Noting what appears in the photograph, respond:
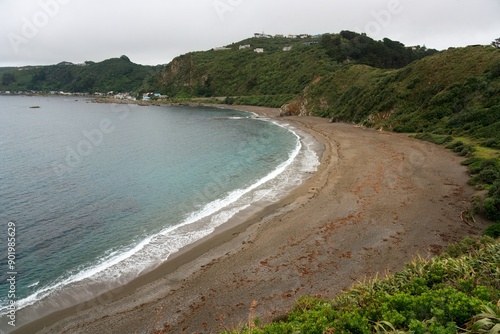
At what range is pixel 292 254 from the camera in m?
15.0

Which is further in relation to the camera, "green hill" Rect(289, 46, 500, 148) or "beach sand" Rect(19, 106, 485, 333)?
"green hill" Rect(289, 46, 500, 148)

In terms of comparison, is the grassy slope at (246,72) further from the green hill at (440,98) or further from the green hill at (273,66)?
the green hill at (440,98)

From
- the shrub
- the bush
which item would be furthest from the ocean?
the shrub

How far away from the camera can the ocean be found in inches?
583

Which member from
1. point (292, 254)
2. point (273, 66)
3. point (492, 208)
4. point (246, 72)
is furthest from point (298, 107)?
point (292, 254)

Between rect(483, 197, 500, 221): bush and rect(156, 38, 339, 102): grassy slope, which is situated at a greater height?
rect(156, 38, 339, 102): grassy slope

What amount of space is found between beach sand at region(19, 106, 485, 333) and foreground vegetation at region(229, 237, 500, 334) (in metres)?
2.36

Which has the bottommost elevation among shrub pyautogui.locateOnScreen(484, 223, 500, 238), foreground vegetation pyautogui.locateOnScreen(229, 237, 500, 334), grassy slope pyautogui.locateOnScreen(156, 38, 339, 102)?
shrub pyautogui.locateOnScreen(484, 223, 500, 238)

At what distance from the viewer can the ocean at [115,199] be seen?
1481cm

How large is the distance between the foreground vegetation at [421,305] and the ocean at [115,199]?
389 inches

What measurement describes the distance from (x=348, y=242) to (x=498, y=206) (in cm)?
828

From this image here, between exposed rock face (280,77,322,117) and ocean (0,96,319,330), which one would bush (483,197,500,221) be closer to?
ocean (0,96,319,330)

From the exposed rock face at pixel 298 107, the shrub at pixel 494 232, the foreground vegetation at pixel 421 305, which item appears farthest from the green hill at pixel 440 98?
the foreground vegetation at pixel 421 305

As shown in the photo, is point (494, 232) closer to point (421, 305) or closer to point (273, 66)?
point (421, 305)
